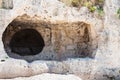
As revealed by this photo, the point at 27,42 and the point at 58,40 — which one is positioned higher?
the point at 58,40

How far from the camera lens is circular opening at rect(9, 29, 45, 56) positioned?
9.42 m

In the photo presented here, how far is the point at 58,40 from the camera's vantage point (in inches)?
356

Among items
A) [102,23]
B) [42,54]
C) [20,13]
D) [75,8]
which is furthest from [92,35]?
[20,13]

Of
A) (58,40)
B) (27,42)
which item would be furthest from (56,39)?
(27,42)

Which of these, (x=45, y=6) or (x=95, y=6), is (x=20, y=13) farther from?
(x=95, y=6)

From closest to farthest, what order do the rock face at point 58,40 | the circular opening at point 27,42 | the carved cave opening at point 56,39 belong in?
1. the rock face at point 58,40
2. the carved cave opening at point 56,39
3. the circular opening at point 27,42

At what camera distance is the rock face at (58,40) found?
738cm

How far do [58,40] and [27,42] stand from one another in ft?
4.19

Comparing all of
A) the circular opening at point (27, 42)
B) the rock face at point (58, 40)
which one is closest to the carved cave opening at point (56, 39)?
the rock face at point (58, 40)

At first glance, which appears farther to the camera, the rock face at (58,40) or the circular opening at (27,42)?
the circular opening at (27,42)

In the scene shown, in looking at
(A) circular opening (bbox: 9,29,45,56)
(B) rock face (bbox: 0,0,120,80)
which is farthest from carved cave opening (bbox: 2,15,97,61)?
(A) circular opening (bbox: 9,29,45,56)

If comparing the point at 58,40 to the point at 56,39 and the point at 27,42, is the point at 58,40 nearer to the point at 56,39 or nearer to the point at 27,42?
the point at 56,39

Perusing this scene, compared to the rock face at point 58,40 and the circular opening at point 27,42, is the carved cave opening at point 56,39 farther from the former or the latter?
the circular opening at point 27,42

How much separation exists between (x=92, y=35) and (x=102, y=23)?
470 millimetres
